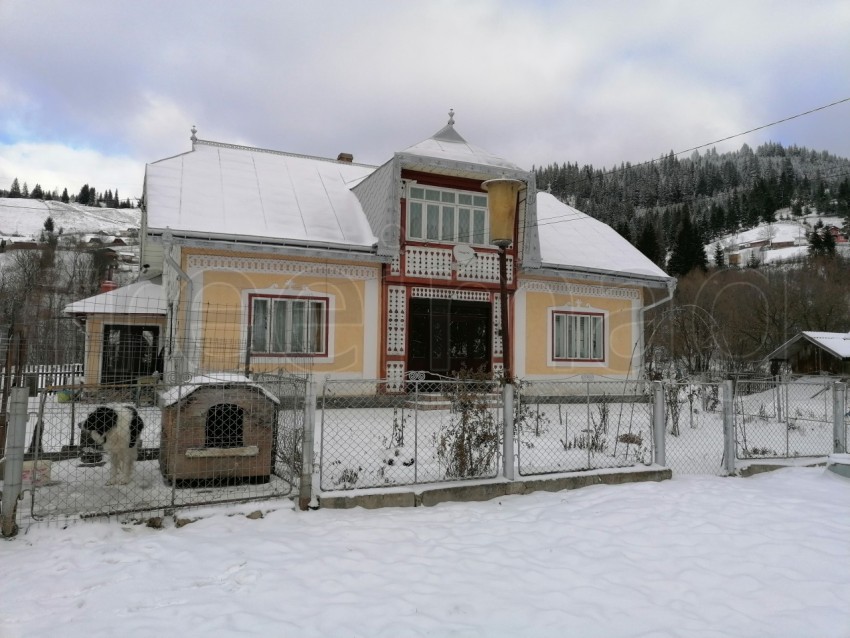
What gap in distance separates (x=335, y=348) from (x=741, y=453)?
321 inches

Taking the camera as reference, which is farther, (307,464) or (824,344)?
(824,344)

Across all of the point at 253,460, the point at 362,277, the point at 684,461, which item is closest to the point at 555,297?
the point at 362,277

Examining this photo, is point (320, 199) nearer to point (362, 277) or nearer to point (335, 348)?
point (362, 277)

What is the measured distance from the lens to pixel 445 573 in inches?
170

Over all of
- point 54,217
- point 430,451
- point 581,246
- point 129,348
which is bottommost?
point 430,451

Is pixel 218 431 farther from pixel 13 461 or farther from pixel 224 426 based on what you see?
pixel 13 461

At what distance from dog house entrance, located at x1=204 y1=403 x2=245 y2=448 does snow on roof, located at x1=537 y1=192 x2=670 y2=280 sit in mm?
10362

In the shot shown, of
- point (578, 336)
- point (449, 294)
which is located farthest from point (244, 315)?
point (578, 336)

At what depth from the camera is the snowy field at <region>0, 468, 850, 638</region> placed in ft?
11.7

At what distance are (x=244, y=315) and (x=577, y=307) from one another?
8769 mm

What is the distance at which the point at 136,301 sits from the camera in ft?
52.0

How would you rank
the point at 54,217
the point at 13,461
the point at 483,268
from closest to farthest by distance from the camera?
the point at 13,461
the point at 483,268
the point at 54,217

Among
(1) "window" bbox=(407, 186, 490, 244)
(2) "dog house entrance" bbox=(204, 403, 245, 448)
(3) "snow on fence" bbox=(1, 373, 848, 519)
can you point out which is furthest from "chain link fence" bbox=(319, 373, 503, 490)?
(1) "window" bbox=(407, 186, 490, 244)

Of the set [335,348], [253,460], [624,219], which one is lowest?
[253,460]
